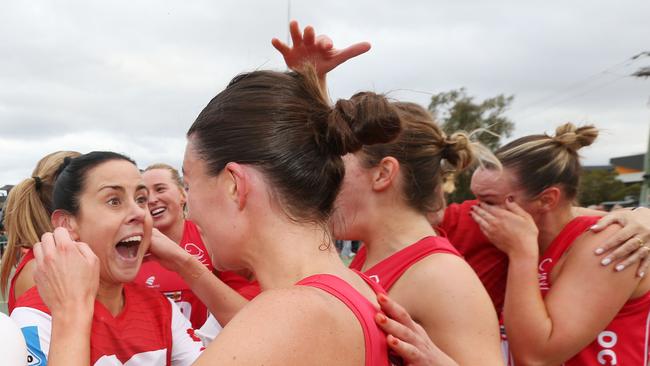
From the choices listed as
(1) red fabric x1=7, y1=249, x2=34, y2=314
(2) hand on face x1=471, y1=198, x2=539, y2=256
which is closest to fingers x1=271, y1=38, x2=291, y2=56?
(2) hand on face x1=471, y1=198, x2=539, y2=256

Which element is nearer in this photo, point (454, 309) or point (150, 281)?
point (454, 309)

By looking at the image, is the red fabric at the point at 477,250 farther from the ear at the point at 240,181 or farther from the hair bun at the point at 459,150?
the ear at the point at 240,181

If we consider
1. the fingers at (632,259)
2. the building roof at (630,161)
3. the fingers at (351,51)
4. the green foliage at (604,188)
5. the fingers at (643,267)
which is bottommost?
the building roof at (630,161)

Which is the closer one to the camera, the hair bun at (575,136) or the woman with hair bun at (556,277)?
the woman with hair bun at (556,277)

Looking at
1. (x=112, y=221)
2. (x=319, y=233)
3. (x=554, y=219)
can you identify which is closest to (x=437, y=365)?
(x=319, y=233)

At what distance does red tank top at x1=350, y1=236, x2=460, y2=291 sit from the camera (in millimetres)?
2266

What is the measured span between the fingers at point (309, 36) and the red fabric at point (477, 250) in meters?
1.47

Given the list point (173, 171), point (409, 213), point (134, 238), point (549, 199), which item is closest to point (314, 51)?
point (409, 213)

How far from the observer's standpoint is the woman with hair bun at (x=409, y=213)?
2.13 metres

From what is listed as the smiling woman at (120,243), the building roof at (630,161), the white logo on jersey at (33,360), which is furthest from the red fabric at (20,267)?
the building roof at (630,161)

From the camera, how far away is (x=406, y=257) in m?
2.33

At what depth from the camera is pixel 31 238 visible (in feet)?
11.1

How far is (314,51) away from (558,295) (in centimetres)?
162

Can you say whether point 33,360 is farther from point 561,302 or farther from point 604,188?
point 604,188
